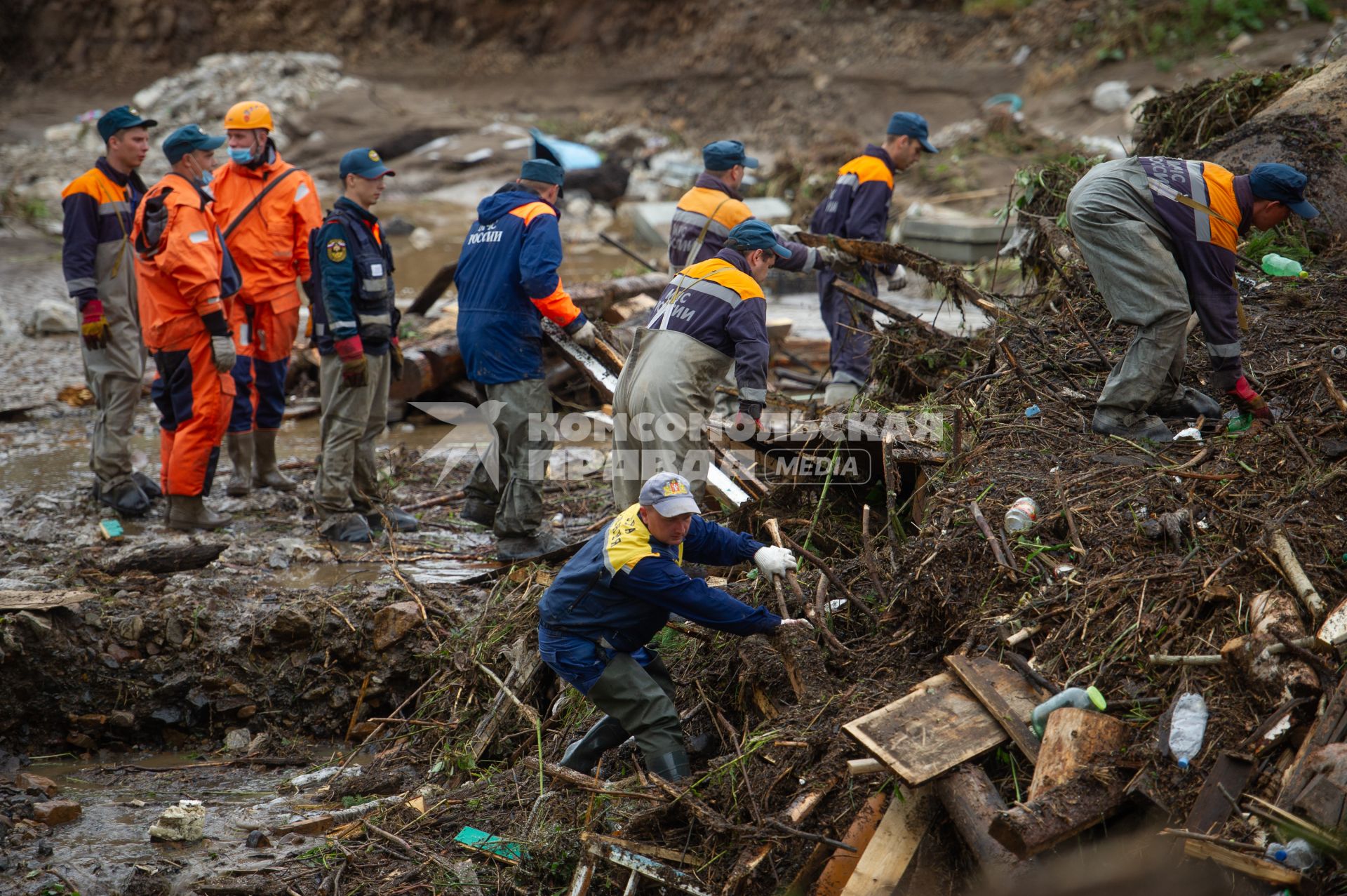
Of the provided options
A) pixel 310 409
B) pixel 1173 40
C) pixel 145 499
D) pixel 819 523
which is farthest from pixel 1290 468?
pixel 1173 40

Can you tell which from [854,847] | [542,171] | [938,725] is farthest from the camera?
[542,171]

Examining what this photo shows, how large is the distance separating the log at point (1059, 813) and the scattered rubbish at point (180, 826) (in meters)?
2.84

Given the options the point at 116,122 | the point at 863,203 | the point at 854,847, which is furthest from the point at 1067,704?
the point at 116,122

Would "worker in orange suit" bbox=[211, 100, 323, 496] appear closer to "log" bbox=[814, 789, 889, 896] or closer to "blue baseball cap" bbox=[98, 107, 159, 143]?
"blue baseball cap" bbox=[98, 107, 159, 143]

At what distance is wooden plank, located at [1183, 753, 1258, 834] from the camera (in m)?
2.86

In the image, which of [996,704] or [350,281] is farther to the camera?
[350,281]

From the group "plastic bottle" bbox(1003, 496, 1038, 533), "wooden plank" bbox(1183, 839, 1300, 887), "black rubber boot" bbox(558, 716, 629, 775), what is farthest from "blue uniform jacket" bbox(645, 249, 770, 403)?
"wooden plank" bbox(1183, 839, 1300, 887)

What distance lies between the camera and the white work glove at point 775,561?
4.02 metres

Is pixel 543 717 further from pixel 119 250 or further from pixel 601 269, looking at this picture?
pixel 601 269

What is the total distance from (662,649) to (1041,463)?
5.80 ft

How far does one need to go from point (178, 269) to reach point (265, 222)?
79cm

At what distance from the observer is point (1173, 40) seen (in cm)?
1570

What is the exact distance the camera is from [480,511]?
5.80 meters

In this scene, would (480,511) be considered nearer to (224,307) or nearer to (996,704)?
(224,307)
